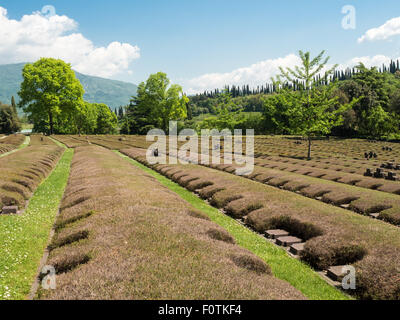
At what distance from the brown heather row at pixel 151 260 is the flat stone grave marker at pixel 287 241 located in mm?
2910

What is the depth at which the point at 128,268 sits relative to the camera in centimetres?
609

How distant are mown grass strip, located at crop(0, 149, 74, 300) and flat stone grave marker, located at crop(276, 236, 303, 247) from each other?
7.87 meters

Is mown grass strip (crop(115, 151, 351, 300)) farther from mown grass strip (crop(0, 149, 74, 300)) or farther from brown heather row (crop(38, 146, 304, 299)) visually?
mown grass strip (crop(0, 149, 74, 300))

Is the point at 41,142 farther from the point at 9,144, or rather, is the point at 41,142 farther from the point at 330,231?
the point at 330,231

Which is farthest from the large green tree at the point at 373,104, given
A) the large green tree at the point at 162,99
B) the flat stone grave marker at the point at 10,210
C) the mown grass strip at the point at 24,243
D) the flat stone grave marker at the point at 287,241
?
the flat stone grave marker at the point at 10,210

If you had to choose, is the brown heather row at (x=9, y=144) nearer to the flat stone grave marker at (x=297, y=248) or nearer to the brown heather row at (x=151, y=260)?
the brown heather row at (x=151, y=260)

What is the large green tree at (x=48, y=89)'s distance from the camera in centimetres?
6700

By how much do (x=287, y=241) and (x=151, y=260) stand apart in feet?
20.8

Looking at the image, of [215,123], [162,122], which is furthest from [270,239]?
[162,122]

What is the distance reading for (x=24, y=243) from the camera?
10.3 meters

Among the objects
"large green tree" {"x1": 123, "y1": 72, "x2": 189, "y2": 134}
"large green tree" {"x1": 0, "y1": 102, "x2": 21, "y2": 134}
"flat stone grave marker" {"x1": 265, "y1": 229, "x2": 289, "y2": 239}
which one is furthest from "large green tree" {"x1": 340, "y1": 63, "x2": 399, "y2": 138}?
"large green tree" {"x1": 0, "y1": 102, "x2": 21, "y2": 134}

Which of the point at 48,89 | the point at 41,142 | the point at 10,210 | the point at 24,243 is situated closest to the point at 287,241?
the point at 24,243
